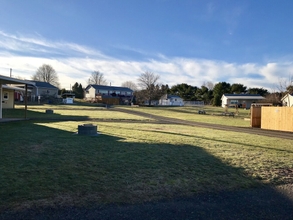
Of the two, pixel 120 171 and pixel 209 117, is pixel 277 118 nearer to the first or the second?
pixel 209 117

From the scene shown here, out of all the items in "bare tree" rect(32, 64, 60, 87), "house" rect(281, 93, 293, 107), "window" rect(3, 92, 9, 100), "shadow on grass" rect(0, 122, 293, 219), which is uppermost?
"bare tree" rect(32, 64, 60, 87)

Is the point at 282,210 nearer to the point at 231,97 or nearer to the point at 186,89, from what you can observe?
the point at 231,97

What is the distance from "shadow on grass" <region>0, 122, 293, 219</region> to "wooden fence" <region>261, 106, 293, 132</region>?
1196 cm

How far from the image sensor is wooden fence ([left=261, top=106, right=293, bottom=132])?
1580 centimetres

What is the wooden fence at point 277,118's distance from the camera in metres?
15.8

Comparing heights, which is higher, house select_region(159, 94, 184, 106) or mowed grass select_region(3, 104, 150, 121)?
house select_region(159, 94, 184, 106)

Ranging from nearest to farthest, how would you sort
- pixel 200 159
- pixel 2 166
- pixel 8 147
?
1. pixel 2 166
2. pixel 200 159
3. pixel 8 147

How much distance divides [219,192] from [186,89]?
81.0 metres

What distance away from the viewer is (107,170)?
5.13 m

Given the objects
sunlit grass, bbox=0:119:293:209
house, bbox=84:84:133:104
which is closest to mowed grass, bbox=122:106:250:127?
sunlit grass, bbox=0:119:293:209

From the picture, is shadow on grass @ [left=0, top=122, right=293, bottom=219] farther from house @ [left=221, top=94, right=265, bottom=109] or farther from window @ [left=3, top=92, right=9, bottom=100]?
house @ [left=221, top=94, right=265, bottom=109]

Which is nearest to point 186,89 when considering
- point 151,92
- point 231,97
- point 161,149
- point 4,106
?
point 231,97

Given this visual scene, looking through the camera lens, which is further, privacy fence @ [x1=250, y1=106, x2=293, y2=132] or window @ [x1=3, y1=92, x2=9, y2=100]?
window @ [x1=3, y1=92, x2=9, y2=100]

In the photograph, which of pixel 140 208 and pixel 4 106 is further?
pixel 4 106
